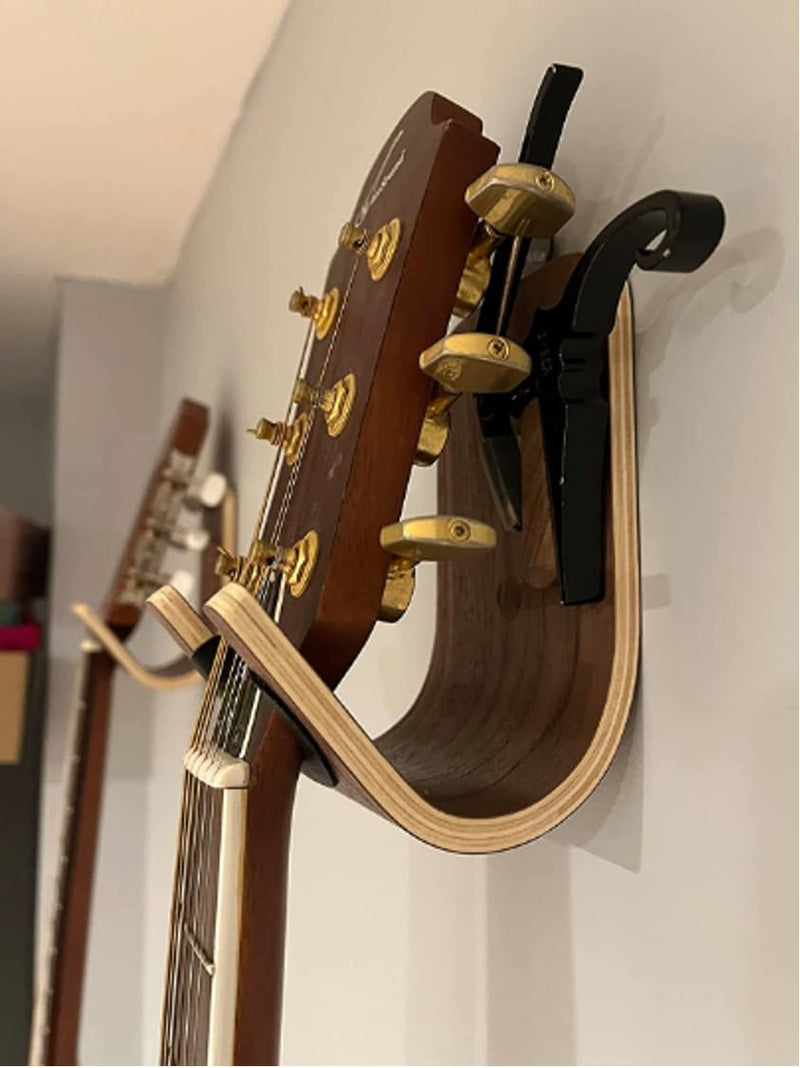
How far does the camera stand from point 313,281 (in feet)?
3.11

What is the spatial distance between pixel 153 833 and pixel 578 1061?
1.34m

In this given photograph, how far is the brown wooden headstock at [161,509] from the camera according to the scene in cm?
127

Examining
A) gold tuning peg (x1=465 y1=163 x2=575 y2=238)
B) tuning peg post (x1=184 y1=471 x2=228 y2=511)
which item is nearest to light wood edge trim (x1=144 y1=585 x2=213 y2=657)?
gold tuning peg (x1=465 y1=163 x2=575 y2=238)

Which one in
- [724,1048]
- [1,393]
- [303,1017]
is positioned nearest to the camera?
[724,1048]

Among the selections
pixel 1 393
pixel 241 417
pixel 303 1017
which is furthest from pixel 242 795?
pixel 1 393

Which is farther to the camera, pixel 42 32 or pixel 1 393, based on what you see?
pixel 1 393

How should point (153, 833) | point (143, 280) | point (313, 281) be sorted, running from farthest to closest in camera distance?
point (143, 280) → point (153, 833) → point (313, 281)

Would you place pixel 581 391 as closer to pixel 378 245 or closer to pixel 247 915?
pixel 378 245

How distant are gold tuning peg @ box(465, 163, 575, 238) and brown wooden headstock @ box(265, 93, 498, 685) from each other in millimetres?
18

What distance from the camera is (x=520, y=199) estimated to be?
1.30 ft

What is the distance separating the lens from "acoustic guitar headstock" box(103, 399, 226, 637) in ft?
4.17

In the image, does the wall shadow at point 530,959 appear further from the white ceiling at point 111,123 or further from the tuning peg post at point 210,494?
the white ceiling at point 111,123

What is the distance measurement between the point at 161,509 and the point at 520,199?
0.97 meters

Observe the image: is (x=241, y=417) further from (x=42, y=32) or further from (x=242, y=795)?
(x=242, y=795)
